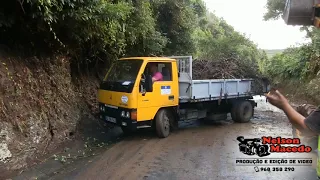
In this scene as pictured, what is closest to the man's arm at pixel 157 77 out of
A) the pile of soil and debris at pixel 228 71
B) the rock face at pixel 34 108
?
the pile of soil and debris at pixel 228 71

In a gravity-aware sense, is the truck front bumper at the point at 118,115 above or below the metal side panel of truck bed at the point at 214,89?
below

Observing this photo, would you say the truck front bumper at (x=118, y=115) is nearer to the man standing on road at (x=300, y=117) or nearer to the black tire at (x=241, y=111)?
the black tire at (x=241, y=111)

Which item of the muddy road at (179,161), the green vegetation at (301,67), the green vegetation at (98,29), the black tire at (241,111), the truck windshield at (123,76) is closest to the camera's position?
the muddy road at (179,161)

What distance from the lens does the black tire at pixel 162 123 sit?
6.60 meters

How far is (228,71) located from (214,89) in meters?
1.23

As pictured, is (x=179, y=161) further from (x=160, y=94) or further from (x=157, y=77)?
(x=157, y=77)

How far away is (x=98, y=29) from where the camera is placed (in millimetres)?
6395

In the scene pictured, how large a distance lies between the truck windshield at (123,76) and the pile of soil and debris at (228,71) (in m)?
2.58

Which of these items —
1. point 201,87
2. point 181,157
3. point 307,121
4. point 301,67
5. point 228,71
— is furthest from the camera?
point 301,67

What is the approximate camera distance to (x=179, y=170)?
470 cm

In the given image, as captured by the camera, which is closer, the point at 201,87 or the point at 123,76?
the point at 123,76

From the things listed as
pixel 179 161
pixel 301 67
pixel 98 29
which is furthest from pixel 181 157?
pixel 301 67

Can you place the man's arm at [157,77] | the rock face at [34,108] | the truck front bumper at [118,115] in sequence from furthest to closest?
the man's arm at [157,77], the truck front bumper at [118,115], the rock face at [34,108]

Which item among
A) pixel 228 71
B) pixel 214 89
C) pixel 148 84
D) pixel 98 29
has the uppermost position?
pixel 98 29
